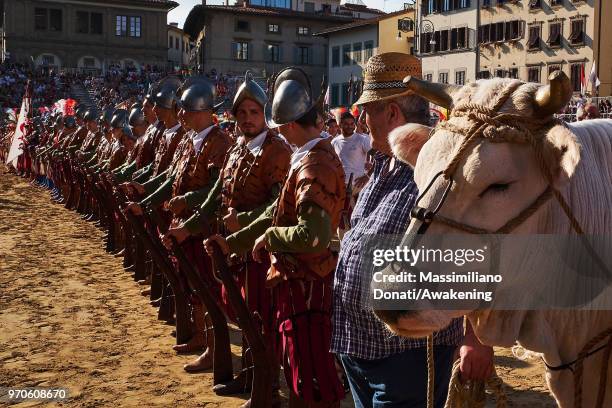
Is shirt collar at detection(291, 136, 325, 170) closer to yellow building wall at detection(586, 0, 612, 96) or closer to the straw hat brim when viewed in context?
the straw hat brim

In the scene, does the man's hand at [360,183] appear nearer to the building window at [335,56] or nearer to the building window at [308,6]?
the building window at [335,56]

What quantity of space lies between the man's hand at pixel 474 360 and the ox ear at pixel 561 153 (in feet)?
3.02

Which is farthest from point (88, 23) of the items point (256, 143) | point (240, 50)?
point (256, 143)

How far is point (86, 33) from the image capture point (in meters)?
67.6

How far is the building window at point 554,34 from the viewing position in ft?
138

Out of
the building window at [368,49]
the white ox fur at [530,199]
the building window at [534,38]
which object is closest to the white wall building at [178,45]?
the building window at [368,49]

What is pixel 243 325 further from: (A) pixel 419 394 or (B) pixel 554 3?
(B) pixel 554 3

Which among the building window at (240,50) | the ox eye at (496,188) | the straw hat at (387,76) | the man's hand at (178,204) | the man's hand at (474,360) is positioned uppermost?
the building window at (240,50)

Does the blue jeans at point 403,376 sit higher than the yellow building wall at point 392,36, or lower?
lower

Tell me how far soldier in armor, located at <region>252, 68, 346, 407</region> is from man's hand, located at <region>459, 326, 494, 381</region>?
1.50 meters

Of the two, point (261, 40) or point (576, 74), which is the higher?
point (261, 40)

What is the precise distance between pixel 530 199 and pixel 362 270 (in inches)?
47.0

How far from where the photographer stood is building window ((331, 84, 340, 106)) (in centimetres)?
6407

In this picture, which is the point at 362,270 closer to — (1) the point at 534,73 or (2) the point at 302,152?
(2) the point at 302,152
